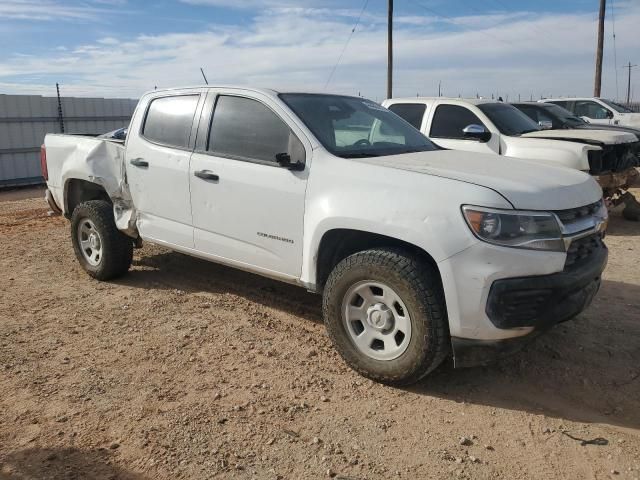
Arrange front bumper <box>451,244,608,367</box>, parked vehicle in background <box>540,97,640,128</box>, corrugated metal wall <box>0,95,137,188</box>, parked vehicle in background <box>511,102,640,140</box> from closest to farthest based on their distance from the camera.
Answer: front bumper <box>451,244,608,367</box> → parked vehicle in background <box>511,102,640,140</box> → corrugated metal wall <box>0,95,137,188</box> → parked vehicle in background <box>540,97,640,128</box>

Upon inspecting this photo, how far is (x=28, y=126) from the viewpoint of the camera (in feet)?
47.0

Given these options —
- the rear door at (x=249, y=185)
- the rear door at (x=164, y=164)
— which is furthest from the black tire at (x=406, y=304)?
the rear door at (x=164, y=164)

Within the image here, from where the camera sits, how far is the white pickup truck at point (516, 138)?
7.88 m

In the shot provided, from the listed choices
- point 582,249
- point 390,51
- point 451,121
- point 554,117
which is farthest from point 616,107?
point 582,249

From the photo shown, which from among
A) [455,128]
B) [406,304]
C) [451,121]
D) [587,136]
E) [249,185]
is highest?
[451,121]

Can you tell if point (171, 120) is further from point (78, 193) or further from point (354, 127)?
point (78, 193)

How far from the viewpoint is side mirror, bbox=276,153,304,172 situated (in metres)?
3.89

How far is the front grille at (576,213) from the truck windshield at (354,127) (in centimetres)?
135

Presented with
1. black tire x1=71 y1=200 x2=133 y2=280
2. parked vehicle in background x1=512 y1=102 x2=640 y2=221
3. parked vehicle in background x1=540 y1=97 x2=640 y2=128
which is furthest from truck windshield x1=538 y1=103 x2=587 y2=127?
black tire x1=71 y1=200 x2=133 y2=280

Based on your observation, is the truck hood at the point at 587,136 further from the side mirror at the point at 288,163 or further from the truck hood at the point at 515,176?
the side mirror at the point at 288,163

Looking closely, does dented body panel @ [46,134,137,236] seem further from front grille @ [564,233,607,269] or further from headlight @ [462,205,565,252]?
front grille @ [564,233,607,269]

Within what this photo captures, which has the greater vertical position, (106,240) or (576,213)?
(576,213)

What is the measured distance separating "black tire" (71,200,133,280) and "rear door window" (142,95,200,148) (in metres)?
0.95

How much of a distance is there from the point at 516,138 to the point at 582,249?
5117 millimetres
